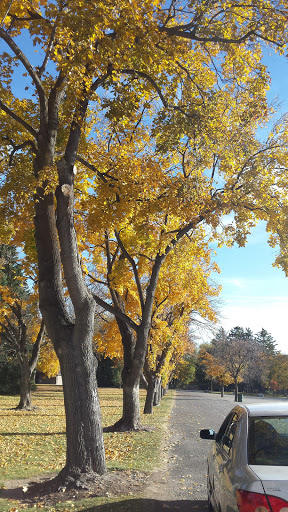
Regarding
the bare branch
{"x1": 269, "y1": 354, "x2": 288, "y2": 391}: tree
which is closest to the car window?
the bare branch

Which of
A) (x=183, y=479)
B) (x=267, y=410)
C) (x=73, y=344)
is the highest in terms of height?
(x=73, y=344)

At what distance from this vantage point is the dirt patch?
6.22 metres

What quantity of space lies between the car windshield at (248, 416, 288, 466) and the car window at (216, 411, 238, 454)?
0.46m

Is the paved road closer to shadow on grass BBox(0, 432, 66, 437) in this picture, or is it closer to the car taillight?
the car taillight

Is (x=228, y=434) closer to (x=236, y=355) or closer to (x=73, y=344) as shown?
(x=73, y=344)

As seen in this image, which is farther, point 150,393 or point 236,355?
point 236,355

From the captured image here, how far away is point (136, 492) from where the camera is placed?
668cm

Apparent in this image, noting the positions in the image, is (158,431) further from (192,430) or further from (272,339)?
(272,339)

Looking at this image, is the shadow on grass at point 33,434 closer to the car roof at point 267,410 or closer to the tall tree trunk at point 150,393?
the tall tree trunk at point 150,393

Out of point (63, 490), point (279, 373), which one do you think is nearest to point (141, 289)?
point (63, 490)

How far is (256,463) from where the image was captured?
3533mm

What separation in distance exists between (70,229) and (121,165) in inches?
184

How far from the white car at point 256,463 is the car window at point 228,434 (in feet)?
0.08

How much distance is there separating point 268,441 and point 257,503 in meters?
0.94
